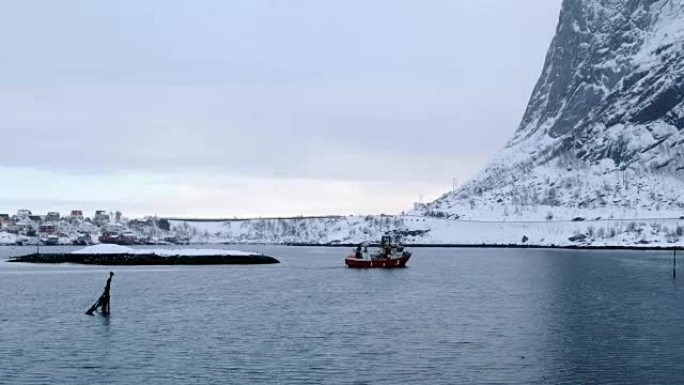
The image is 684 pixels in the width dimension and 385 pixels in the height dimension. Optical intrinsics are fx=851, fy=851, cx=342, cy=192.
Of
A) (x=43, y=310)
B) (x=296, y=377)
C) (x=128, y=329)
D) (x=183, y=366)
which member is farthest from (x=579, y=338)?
(x=43, y=310)

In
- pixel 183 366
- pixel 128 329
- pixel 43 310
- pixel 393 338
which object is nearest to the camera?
pixel 183 366

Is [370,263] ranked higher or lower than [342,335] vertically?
higher

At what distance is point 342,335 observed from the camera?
69812 millimetres

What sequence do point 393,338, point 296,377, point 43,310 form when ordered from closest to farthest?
1. point 296,377
2. point 393,338
3. point 43,310

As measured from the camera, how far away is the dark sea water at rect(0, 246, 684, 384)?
173ft

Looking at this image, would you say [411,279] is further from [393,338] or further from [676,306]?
[393,338]

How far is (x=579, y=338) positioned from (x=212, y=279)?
89043 mm

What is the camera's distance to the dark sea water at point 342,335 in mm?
52719

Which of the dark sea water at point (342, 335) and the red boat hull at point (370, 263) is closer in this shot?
the dark sea water at point (342, 335)

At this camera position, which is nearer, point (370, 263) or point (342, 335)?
point (342, 335)

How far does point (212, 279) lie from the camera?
148 metres

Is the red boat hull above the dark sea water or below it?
above

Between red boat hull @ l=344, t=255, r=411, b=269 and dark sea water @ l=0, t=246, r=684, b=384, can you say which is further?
red boat hull @ l=344, t=255, r=411, b=269

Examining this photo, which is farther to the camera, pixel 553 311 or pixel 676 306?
pixel 676 306
